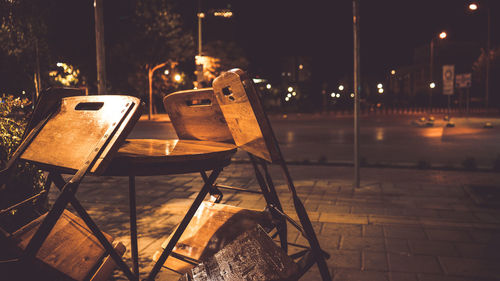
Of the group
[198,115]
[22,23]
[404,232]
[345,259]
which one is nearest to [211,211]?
[198,115]

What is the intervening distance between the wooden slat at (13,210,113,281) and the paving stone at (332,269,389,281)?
1.77 metres

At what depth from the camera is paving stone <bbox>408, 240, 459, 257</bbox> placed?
355 centimetres

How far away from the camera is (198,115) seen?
8.38 ft

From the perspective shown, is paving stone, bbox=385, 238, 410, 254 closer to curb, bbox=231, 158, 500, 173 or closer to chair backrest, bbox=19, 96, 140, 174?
chair backrest, bbox=19, 96, 140, 174

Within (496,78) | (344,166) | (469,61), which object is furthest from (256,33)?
(344,166)

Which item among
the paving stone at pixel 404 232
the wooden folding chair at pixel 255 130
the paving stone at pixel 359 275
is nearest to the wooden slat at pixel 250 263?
the wooden folding chair at pixel 255 130

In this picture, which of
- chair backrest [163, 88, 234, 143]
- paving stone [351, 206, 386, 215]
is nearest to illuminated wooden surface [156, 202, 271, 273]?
chair backrest [163, 88, 234, 143]

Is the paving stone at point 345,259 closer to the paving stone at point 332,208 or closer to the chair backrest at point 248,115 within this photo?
the paving stone at point 332,208

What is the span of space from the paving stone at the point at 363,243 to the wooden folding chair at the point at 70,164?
2.28 meters

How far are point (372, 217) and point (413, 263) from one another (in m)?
1.36

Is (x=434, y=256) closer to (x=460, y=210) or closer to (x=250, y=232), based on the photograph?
(x=460, y=210)

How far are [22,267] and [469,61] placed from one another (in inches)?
2680

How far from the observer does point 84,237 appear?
2301 mm

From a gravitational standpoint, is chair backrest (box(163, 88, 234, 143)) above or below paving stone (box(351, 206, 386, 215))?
above
